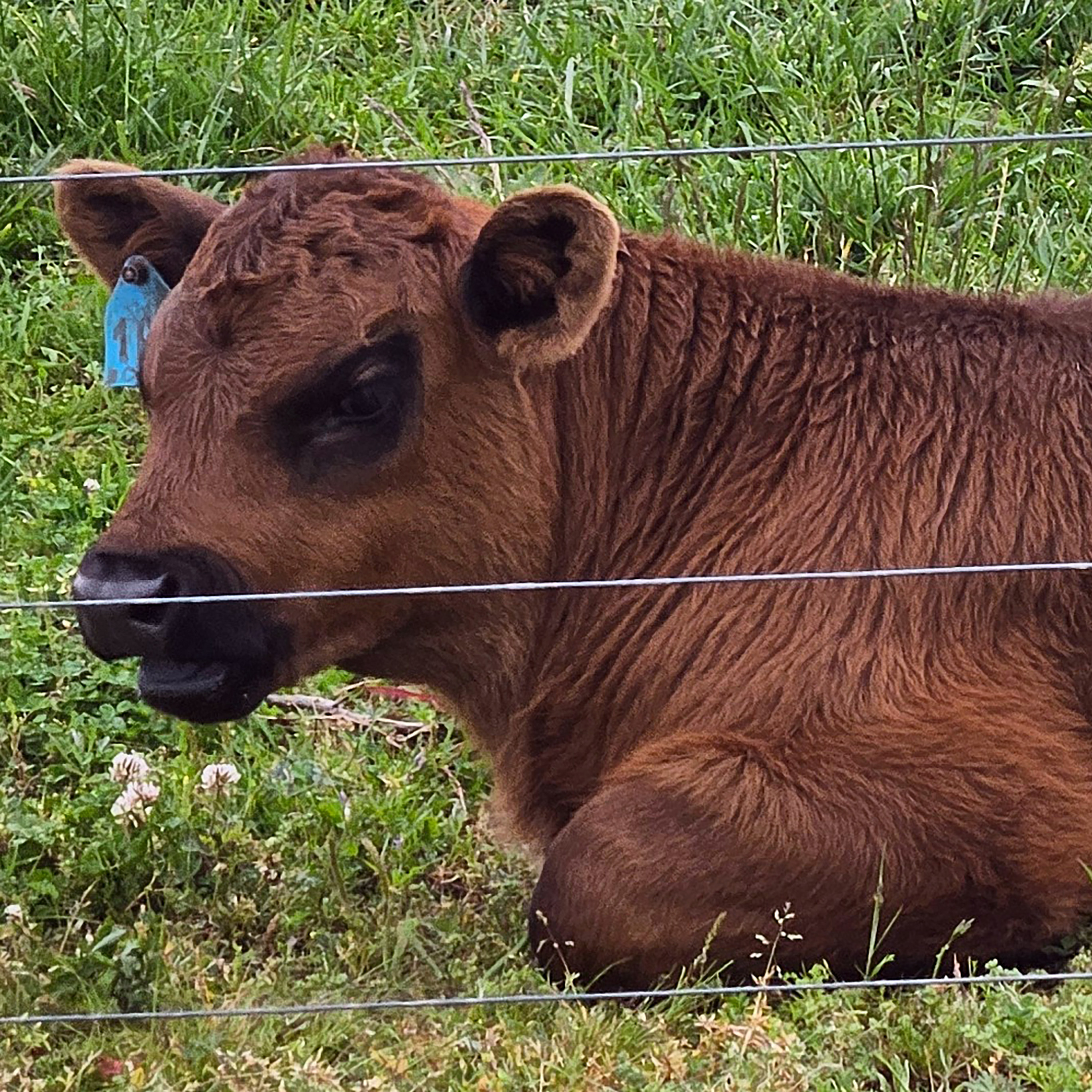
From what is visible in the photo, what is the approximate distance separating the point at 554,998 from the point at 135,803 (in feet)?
5.07

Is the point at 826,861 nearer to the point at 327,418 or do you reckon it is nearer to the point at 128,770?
the point at 327,418

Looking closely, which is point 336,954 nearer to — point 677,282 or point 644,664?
point 644,664

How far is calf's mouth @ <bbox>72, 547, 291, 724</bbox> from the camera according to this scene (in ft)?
14.7

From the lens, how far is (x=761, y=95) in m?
8.09

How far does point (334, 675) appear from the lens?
6.36 metres

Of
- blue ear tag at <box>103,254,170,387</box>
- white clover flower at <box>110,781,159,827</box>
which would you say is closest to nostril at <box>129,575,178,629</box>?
blue ear tag at <box>103,254,170,387</box>

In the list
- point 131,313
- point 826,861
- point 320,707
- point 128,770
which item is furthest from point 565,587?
point 320,707

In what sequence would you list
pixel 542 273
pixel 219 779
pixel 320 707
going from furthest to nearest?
pixel 320 707 < pixel 219 779 < pixel 542 273

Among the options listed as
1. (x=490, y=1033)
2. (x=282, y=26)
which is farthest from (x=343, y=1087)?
(x=282, y=26)

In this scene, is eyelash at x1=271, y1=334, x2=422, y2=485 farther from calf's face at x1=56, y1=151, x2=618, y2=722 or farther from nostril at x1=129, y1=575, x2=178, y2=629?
nostril at x1=129, y1=575, x2=178, y2=629

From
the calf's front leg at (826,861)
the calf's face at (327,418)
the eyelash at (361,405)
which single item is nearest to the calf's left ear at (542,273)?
the calf's face at (327,418)

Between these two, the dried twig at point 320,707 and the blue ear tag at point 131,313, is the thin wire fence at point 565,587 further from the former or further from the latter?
the dried twig at point 320,707

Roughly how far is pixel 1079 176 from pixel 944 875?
4.08 meters

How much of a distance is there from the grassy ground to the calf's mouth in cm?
61
